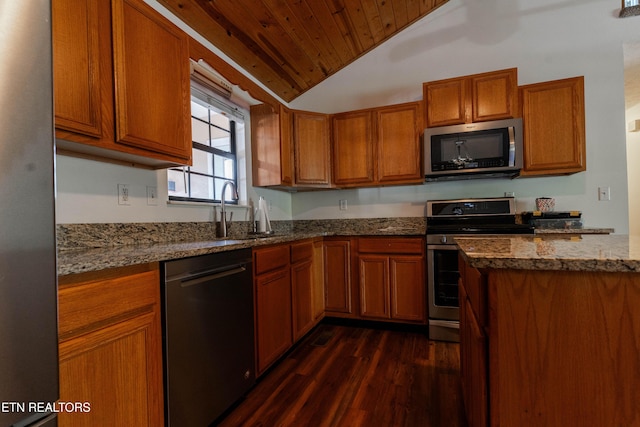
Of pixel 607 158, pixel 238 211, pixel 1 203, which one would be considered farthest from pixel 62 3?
pixel 607 158

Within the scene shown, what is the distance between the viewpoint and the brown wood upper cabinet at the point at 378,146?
2910 mm

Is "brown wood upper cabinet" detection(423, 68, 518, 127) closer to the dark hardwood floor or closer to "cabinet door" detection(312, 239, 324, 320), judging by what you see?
"cabinet door" detection(312, 239, 324, 320)

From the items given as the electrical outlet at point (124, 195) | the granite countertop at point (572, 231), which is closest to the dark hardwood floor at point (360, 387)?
the granite countertop at point (572, 231)

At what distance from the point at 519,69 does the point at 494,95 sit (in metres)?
0.66

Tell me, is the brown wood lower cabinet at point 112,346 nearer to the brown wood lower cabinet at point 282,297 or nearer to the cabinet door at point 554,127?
the brown wood lower cabinet at point 282,297

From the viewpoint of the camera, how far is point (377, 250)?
274cm

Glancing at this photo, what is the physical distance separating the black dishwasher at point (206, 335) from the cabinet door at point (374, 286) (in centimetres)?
135

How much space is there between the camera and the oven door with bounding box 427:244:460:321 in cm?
249

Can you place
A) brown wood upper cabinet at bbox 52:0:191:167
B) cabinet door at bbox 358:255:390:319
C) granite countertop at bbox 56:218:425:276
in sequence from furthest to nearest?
cabinet door at bbox 358:255:390:319, brown wood upper cabinet at bbox 52:0:191:167, granite countertop at bbox 56:218:425:276

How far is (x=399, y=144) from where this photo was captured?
116 inches

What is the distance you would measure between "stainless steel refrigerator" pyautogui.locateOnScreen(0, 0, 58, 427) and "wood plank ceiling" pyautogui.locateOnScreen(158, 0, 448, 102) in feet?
6.16

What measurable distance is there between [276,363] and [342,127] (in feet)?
7.74

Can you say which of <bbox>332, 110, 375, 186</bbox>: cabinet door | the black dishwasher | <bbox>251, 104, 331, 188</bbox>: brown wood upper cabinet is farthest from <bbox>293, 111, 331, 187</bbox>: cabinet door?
the black dishwasher

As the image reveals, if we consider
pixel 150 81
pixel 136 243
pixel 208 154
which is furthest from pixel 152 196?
pixel 208 154
